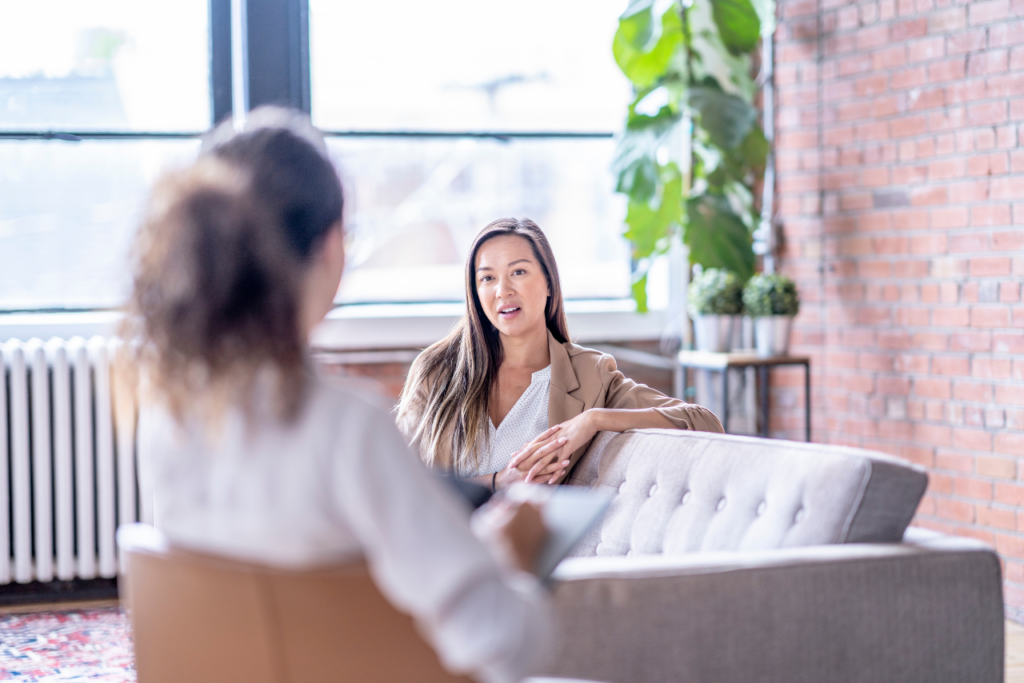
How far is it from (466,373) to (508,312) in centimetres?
19

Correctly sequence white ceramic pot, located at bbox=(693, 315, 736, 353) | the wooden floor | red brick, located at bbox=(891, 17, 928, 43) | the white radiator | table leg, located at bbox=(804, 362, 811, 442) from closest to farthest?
the wooden floor, red brick, located at bbox=(891, 17, 928, 43), the white radiator, table leg, located at bbox=(804, 362, 811, 442), white ceramic pot, located at bbox=(693, 315, 736, 353)

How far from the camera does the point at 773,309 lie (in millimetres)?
3605

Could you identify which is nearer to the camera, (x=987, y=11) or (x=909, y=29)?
(x=987, y=11)

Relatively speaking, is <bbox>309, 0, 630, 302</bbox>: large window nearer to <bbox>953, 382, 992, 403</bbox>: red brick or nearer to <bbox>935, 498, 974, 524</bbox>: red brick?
<bbox>953, 382, 992, 403</bbox>: red brick

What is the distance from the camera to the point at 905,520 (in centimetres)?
163

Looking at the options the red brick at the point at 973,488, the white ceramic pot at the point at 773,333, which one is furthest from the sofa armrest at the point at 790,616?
the white ceramic pot at the point at 773,333

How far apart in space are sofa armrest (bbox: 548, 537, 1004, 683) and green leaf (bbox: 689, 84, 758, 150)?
2.30 metres

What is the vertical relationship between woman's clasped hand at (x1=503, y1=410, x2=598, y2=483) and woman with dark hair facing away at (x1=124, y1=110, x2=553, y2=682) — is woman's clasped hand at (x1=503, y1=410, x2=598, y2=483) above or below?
below

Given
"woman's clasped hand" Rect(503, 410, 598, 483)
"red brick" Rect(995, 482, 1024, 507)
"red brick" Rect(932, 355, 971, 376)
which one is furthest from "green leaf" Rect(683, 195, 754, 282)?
"woman's clasped hand" Rect(503, 410, 598, 483)

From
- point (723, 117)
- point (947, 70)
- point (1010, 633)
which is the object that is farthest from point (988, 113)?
point (1010, 633)

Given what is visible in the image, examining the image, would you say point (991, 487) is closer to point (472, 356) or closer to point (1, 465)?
point (472, 356)

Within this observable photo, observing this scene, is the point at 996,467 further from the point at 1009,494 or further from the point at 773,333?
the point at 773,333

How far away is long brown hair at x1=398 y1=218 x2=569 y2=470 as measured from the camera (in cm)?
242

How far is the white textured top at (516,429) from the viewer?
94.8 inches
